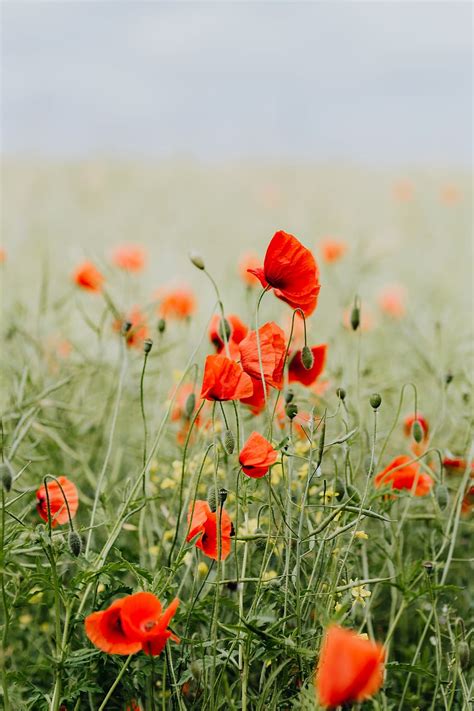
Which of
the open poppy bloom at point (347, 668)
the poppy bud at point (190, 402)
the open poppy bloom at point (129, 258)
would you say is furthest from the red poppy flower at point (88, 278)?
the open poppy bloom at point (347, 668)

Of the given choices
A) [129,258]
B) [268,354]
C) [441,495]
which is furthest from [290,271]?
[129,258]

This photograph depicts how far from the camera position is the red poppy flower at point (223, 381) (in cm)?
83

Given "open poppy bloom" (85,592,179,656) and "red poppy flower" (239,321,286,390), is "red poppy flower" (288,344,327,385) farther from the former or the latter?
"open poppy bloom" (85,592,179,656)

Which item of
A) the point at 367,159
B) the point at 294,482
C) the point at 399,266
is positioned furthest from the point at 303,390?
the point at 367,159

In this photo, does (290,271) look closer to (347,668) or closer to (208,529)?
(208,529)

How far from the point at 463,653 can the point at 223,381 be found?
354 mm

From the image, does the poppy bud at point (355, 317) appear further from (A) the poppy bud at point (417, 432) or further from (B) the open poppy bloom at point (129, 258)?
(B) the open poppy bloom at point (129, 258)

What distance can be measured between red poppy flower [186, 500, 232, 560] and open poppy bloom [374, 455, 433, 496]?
23 centimetres

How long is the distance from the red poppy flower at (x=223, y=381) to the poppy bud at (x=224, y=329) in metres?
0.13

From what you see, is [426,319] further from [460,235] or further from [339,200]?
[339,200]

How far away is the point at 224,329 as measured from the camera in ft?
3.32

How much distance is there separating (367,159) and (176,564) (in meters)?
6.20

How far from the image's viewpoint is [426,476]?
1142 mm

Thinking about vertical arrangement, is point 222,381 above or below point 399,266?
above
